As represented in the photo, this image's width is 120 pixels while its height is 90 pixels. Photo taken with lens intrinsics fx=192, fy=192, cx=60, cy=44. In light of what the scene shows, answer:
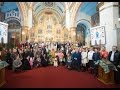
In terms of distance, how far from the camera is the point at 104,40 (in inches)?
439

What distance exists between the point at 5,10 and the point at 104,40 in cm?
1518

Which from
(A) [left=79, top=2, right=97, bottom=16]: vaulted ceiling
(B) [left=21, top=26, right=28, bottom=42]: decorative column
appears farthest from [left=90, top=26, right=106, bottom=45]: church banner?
(B) [left=21, top=26, right=28, bottom=42]: decorative column

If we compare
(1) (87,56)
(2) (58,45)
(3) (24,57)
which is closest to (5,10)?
(2) (58,45)

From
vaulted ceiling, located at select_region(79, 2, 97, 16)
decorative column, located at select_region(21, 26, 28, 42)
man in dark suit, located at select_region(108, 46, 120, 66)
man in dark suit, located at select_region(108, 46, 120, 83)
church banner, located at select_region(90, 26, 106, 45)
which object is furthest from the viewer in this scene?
decorative column, located at select_region(21, 26, 28, 42)

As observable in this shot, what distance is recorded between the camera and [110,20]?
10.5m

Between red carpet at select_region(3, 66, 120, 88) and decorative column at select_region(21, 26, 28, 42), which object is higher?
decorative column at select_region(21, 26, 28, 42)

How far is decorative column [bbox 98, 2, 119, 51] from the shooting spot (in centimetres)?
1023

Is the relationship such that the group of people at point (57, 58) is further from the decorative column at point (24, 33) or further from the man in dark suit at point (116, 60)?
the decorative column at point (24, 33)

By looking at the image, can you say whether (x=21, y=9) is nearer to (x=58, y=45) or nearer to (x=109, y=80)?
(x=58, y=45)

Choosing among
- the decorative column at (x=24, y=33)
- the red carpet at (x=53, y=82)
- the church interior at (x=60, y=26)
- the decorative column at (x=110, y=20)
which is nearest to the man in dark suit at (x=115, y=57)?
the church interior at (x=60, y=26)

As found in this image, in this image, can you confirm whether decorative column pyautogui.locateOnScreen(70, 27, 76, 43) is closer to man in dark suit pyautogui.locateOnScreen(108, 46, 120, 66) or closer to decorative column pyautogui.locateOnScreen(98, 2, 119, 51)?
decorative column pyautogui.locateOnScreen(98, 2, 119, 51)

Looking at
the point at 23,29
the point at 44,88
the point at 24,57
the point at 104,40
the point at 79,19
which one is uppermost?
the point at 79,19

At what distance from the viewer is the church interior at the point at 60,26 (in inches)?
389

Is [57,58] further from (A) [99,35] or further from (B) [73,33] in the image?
(B) [73,33]
